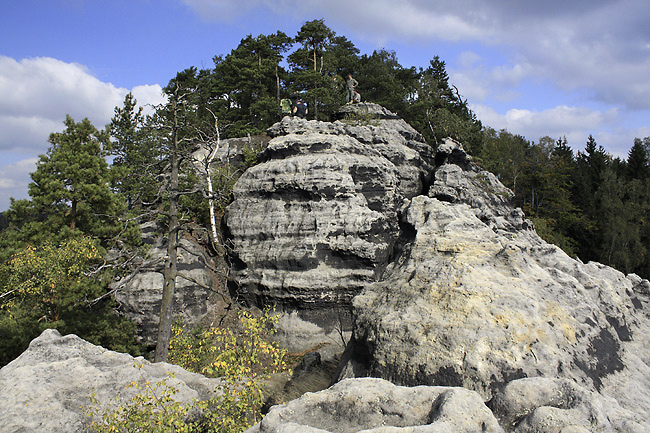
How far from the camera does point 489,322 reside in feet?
25.3

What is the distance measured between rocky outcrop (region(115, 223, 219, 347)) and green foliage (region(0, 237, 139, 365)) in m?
2.11

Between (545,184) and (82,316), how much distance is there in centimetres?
4293

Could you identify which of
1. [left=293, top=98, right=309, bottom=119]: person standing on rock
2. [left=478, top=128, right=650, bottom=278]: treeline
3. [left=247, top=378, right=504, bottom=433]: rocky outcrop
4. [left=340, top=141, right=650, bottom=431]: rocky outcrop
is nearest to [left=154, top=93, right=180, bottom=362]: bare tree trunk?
[left=340, top=141, right=650, bottom=431]: rocky outcrop

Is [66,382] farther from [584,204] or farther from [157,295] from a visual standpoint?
[584,204]

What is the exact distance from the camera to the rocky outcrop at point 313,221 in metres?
19.0

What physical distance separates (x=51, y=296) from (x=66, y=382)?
7.29 m

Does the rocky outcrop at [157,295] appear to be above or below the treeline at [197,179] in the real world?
below

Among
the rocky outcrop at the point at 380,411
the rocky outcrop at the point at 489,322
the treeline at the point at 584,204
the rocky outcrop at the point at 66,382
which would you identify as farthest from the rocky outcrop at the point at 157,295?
the treeline at the point at 584,204

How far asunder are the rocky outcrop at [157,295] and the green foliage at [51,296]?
211 centimetres

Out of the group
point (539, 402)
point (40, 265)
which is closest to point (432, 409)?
point (539, 402)

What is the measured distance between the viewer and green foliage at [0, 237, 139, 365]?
45.0 ft

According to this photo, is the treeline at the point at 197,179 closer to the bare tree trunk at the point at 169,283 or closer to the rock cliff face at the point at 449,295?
the bare tree trunk at the point at 169,283

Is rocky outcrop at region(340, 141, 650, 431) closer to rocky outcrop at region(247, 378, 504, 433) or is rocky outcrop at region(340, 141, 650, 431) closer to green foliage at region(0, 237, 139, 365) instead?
rocky outcrop at region(247, 378, 504, 433)

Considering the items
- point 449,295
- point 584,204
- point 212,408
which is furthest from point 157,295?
point 584,204
